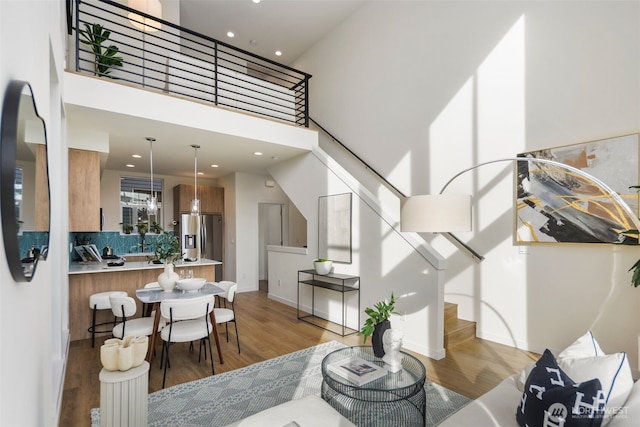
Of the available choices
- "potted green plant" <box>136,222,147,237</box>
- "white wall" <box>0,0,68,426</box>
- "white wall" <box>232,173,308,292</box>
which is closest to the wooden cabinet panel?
"white wall" <box>0,0,68,426</box>

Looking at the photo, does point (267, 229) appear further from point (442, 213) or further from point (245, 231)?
point (442, 213)

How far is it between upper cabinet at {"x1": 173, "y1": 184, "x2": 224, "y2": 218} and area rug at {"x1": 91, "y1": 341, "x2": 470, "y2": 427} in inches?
204

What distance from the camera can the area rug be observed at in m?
2.61

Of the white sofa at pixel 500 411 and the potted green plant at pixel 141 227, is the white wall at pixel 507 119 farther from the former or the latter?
the potted green plant at pixel 141 227

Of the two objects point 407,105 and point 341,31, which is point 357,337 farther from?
point 341,31

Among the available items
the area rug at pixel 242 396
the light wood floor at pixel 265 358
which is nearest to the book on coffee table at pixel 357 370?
the area rug at pixel 242 396

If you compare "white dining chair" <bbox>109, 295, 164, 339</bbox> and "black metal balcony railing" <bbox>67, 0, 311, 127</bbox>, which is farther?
"black metal balcony railing" <bbox>67, 0, 311, 127</bbox>

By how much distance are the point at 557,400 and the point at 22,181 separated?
2377 mm

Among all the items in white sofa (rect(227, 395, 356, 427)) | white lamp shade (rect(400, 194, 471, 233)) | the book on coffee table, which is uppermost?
white lamp shade (rect(400, 194, 471, 233))

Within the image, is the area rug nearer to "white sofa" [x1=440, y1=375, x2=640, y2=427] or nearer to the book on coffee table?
the book on coffee table

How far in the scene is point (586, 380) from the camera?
5.25 feet

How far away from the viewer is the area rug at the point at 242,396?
8.55 feet

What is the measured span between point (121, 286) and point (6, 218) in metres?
4.38

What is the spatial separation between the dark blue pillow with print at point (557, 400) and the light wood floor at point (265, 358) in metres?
1.41
